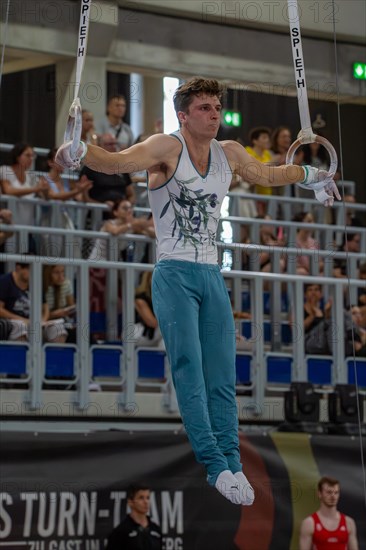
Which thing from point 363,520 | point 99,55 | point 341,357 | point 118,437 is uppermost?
point 99,55

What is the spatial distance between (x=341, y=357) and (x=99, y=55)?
11.9 ft

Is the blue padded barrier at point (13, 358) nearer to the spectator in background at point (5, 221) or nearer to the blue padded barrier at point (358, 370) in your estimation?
the spectator in background at point (5, 221)

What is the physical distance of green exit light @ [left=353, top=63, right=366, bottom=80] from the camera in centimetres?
1154

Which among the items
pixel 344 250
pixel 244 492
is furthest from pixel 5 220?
pixel 244 492

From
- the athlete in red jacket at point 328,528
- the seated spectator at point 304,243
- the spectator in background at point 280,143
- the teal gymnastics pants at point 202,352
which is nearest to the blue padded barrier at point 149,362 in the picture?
the athlete in red jacket at point 328,528

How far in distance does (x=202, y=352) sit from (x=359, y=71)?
7.57 metres

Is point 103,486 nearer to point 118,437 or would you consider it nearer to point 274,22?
point 118,437

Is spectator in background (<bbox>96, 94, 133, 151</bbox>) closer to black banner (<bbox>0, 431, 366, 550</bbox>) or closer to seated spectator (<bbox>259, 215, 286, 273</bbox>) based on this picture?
seated spectator (<bbox>259, 215, 286, 273</bbox>)

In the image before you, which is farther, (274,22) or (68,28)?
(274,22)

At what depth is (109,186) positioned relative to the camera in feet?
29.7

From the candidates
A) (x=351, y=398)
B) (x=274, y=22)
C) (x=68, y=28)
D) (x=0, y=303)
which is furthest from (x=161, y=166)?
(x=274, y=22)

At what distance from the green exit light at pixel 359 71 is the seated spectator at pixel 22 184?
4097 millimetres

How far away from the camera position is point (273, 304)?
28.7ft

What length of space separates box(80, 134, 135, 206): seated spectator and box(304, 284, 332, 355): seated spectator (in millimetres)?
1482
